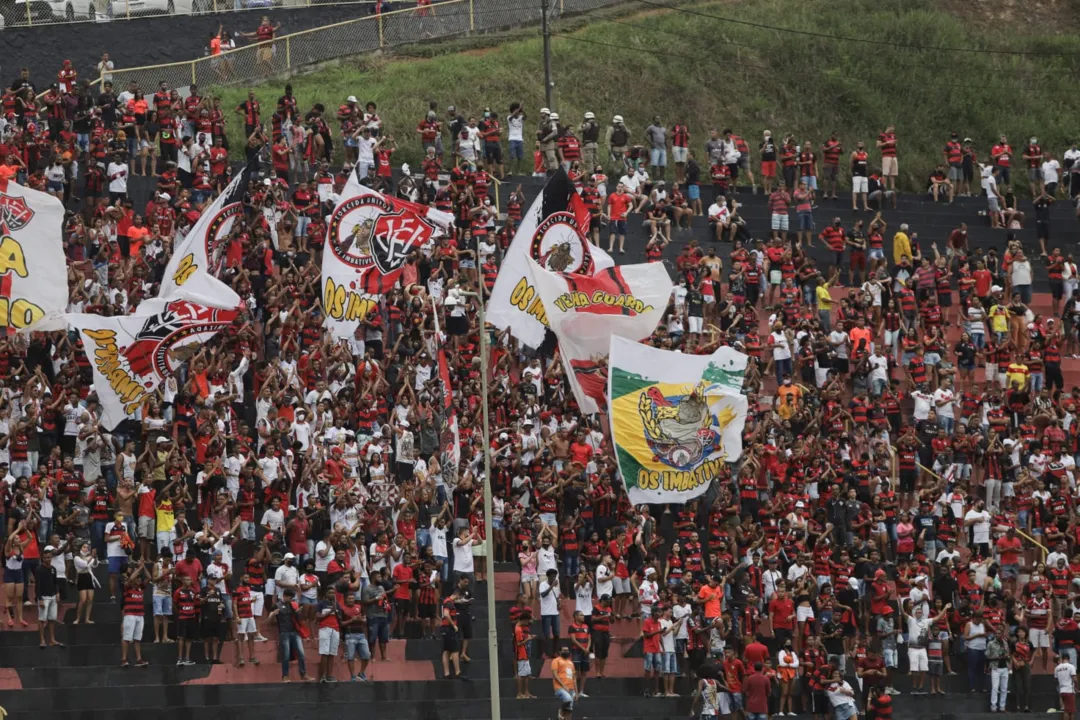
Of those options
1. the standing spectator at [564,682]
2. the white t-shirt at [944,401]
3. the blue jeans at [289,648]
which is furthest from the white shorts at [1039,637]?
the blue jeans at [289,648]

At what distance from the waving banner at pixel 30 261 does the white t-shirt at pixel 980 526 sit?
1562 centimetres

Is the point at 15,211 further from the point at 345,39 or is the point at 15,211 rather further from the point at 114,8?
the point at 114,8

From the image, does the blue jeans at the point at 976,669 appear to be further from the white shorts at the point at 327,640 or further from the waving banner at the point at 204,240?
the waving banner at the point at 204,240

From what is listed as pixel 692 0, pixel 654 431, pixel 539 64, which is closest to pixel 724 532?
pixel 654 431

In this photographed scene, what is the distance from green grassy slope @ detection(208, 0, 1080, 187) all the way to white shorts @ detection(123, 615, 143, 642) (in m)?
25.3

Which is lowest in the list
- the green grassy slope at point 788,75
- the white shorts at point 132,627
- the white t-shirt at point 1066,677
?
the white t-shirt at point 1066,677

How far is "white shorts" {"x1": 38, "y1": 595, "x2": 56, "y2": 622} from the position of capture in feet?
109

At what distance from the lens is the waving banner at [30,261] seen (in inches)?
1270

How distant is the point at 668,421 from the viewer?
3381cm

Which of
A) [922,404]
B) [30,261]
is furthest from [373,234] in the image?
[922,404]

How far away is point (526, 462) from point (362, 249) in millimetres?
4651

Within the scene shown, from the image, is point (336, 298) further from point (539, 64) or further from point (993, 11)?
point (993, 11)

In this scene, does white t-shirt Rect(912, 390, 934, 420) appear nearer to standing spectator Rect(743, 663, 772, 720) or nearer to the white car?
standing spectator Rect(743, 663, 772, 720)

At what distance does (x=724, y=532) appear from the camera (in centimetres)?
3662
